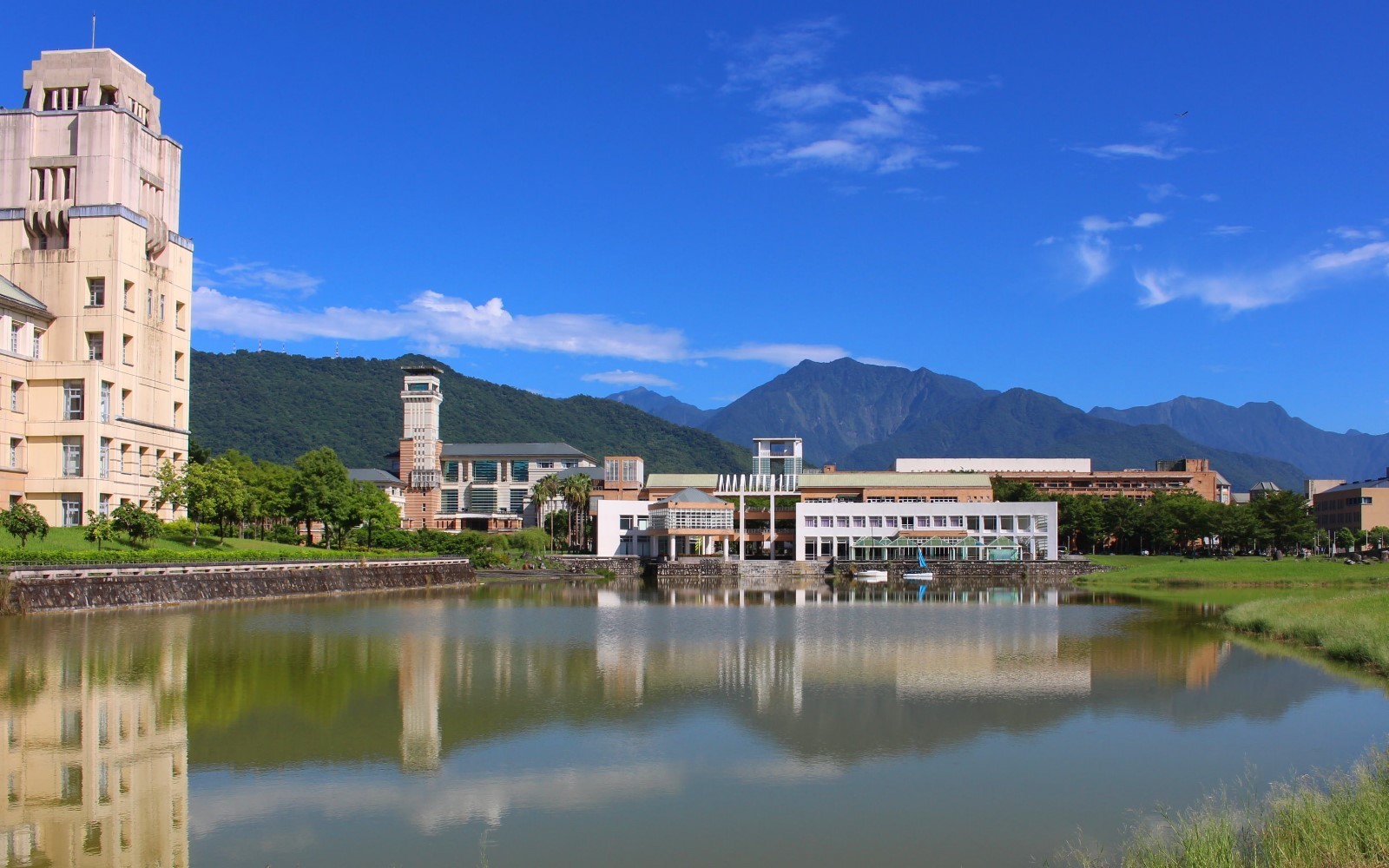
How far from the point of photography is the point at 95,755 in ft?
50.9

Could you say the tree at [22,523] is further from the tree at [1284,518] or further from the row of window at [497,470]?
the tree at [1284,518]

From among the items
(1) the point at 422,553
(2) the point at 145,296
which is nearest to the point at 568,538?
(1) the point at 422,553

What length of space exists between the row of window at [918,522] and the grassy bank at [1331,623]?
40267 mm

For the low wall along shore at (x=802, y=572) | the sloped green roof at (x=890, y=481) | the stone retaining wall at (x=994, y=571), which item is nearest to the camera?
the stone retaining wall at (x=994, y=571)

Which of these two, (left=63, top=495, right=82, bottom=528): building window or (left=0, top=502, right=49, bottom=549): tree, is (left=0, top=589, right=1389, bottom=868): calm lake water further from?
(left=63, top=495, right=82, bottom=528): building window

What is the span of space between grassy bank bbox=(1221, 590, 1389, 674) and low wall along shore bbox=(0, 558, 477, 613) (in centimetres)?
3587

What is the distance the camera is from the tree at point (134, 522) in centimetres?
4512

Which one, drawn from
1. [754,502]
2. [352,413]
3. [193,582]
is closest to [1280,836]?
[193,582]

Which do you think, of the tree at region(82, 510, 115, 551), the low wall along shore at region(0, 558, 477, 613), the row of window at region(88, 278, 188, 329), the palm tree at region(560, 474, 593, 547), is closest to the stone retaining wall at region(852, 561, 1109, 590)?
the palm tree at region(560, 474, 593, 547)

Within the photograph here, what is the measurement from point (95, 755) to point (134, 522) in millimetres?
33079

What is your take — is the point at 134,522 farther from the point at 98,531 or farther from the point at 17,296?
the point at 17,296

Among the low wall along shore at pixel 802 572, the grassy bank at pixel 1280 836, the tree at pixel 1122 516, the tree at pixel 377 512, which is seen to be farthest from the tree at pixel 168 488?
the tree at pixel 1122 516

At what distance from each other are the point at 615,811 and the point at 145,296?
1877 inches

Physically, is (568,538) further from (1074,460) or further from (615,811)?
(615,811)
